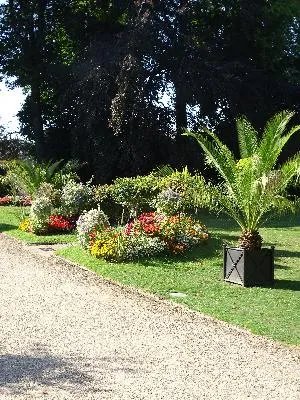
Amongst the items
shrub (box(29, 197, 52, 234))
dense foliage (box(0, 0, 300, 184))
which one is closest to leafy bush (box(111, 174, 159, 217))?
shrub (box(29, 197, 52, 234))

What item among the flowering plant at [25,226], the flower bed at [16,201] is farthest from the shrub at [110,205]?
the flower bed at [16,201]

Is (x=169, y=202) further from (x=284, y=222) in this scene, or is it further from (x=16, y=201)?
(x=16, y=201)

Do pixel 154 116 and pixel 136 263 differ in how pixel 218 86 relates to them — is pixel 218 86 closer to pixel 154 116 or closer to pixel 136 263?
pixel 154 116

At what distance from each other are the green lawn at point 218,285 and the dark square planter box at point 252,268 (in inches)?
7.5

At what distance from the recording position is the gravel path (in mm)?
4652

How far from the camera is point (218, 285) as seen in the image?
30.4ft

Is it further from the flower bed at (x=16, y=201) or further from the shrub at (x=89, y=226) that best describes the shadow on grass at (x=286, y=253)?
the flower bed at (x=16, y=201)

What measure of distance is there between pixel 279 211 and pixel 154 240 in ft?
9.08

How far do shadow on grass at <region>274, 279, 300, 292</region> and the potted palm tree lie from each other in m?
0.16

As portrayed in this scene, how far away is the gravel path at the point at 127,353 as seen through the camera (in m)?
4.65

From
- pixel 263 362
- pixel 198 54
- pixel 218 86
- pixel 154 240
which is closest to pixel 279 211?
pixel 154 240

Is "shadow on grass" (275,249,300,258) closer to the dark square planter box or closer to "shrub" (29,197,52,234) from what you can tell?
the dark square planter box

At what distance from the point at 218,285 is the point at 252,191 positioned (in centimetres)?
164

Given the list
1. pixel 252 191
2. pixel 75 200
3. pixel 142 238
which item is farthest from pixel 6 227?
pixel 252 191
